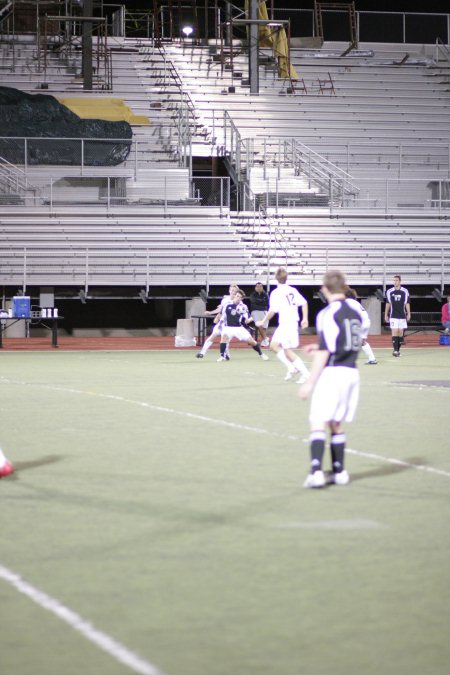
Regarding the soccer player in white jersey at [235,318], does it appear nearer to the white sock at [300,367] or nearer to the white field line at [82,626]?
the white sock at [300,367]

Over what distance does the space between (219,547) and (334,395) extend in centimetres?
225

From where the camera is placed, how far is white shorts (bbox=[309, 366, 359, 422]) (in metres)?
9.22

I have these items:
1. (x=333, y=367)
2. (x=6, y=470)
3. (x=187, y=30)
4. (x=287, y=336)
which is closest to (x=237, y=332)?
(x=287, y=336)

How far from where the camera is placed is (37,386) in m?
19.4

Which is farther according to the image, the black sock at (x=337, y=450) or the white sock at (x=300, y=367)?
the white sock at (x=300, y=367)

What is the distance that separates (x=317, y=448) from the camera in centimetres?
927

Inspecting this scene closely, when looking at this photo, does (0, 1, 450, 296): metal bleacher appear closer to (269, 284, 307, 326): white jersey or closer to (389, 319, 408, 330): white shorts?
(389, 319, 408, 330): white shorts

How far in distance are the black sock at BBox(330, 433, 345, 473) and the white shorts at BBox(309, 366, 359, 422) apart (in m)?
0.22

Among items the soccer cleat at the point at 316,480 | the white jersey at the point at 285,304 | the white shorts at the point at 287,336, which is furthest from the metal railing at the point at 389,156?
the soccer cleat at the point at 316,480

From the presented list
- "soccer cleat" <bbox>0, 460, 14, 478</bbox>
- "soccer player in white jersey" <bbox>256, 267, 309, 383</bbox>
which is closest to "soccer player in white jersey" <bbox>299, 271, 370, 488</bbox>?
"soccer cleat" <bbox>0, 460, 14, 478</bbox>

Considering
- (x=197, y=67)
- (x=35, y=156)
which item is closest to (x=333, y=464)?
(x=35, y=156)

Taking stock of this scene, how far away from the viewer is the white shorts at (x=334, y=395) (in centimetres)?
922

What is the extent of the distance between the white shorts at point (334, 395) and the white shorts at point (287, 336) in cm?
1059

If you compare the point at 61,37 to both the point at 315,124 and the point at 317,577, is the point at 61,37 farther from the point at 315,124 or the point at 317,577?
the point at 317,577
